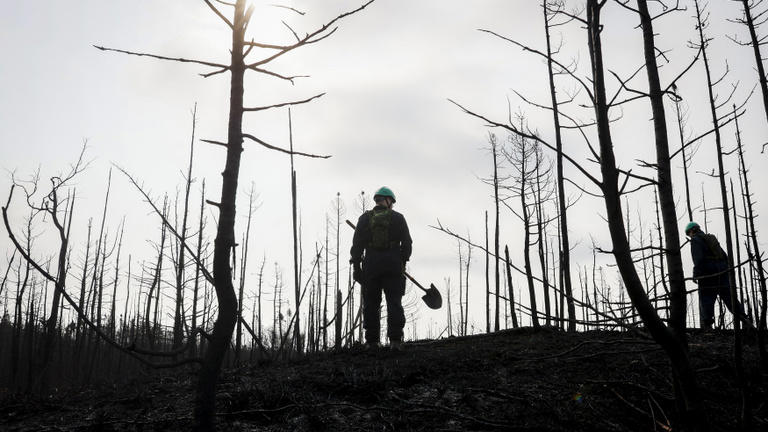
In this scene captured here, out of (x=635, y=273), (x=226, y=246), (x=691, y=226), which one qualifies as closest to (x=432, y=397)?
(x=226, y=246)

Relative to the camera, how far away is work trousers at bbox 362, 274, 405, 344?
6.18 m

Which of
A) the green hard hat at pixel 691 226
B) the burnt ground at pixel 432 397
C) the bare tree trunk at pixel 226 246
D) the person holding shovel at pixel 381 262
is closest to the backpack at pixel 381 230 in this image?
the person holding shovel at pixel 381 262

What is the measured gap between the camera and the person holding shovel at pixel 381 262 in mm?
6227

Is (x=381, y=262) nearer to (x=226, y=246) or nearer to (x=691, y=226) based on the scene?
(x=226, y=246)

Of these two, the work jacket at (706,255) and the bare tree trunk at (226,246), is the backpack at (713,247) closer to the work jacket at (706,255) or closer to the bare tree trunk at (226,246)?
the work jacket at (706,255)

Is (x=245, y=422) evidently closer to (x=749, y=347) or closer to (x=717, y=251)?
(x=749, y=347)

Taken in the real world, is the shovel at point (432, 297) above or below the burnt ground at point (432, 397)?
above

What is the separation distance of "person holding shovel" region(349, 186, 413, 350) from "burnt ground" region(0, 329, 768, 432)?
91 cm

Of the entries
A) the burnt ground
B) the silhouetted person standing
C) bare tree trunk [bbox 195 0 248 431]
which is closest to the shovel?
the burnt ground

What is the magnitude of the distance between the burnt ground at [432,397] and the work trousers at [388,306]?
879 mm

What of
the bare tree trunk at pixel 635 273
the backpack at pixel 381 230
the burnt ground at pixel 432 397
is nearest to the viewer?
the bare tree trunk at pixel 635 273

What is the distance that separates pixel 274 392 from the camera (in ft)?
12.9

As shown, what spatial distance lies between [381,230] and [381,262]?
427 mm

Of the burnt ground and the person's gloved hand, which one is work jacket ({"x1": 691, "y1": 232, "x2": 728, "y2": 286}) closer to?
the burnt ground
